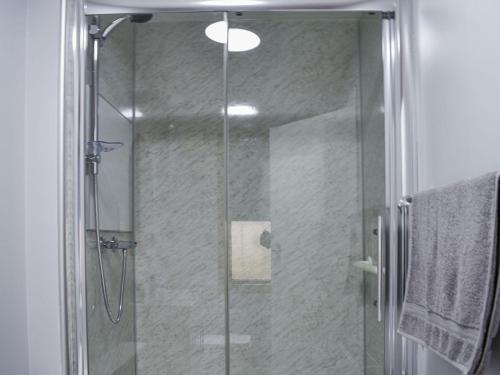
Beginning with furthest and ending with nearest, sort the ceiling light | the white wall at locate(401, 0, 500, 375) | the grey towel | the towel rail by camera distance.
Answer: the ceiling light < the towel rail < the white wall at locate(401, 0, 500, 375) < the grey towel

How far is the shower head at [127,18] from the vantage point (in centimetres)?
195

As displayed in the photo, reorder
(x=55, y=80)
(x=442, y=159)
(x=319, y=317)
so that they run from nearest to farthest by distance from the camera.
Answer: (x=442, y=159) < (x=319, y=317) < (x=55, y=80)

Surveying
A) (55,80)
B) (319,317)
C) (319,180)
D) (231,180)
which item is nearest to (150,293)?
(231,180)

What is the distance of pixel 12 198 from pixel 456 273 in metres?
1.65

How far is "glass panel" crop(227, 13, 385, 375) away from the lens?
189 centimetres

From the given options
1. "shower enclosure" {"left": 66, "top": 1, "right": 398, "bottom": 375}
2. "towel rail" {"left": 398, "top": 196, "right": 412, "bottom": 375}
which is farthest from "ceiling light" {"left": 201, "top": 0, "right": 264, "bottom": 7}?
"towel rail" {"left": 398, "top": 196, "right": 412, "bottom": 375}

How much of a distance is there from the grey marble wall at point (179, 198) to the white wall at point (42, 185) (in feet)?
1.20

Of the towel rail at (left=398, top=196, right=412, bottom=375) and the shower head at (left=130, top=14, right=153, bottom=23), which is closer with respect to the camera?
the towel rail at (left=398, top=196, right=412, bottom=375)

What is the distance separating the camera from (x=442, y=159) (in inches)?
63.9

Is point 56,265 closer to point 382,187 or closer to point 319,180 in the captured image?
point 319,180

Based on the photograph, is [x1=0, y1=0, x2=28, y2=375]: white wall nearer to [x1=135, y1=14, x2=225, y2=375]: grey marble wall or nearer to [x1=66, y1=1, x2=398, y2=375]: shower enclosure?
[x1=66, y1=1, x2=398, y2=375]: shower enclosure

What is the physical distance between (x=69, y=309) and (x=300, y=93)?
50.4 inches

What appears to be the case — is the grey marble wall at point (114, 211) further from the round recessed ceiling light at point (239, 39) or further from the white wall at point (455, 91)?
the white wall at point (455, 91)

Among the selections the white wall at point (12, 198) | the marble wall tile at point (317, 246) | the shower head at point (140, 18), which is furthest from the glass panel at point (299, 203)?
the white wall at point (12, 198)
